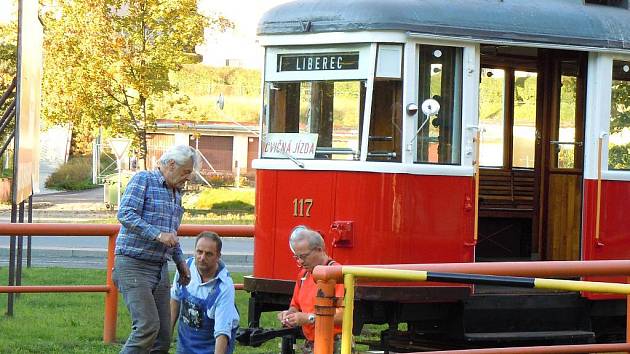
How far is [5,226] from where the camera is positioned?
10461 mm

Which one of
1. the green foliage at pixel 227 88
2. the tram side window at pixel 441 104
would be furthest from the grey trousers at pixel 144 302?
the green foliage at pixel 227 88

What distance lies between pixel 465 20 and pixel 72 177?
38844 mm

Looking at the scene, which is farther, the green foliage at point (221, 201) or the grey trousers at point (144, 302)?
the green foliage at point (221, 201)

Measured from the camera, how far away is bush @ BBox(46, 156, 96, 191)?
47075 millimetres

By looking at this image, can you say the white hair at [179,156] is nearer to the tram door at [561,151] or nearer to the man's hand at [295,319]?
the man's hand at [295,319]

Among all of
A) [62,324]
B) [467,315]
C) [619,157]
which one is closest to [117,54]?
[62,324]

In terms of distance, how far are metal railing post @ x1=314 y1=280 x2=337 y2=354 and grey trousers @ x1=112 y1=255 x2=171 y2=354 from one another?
73.2 inches

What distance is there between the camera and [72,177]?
4869cm

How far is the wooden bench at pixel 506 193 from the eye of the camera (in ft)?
42.0

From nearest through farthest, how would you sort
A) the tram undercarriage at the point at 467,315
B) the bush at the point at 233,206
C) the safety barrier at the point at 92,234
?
the safety barrier at the point at 92,234
the tram undercarriage at the point at 467,315
the bush at the point at 233,206

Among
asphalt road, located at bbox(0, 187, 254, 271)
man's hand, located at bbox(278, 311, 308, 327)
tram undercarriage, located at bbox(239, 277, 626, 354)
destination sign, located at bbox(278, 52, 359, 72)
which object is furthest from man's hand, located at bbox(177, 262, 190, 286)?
asphalt road, located at bbox(0, 187, 254, 271)

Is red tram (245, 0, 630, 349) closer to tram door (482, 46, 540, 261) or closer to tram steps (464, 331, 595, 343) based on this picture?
tram steps (464, 331, 595, 343)

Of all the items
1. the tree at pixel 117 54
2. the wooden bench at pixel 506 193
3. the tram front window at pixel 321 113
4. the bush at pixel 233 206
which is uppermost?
the tree at pixel 117 54

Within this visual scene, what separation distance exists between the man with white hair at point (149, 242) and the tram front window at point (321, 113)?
2.42 m
